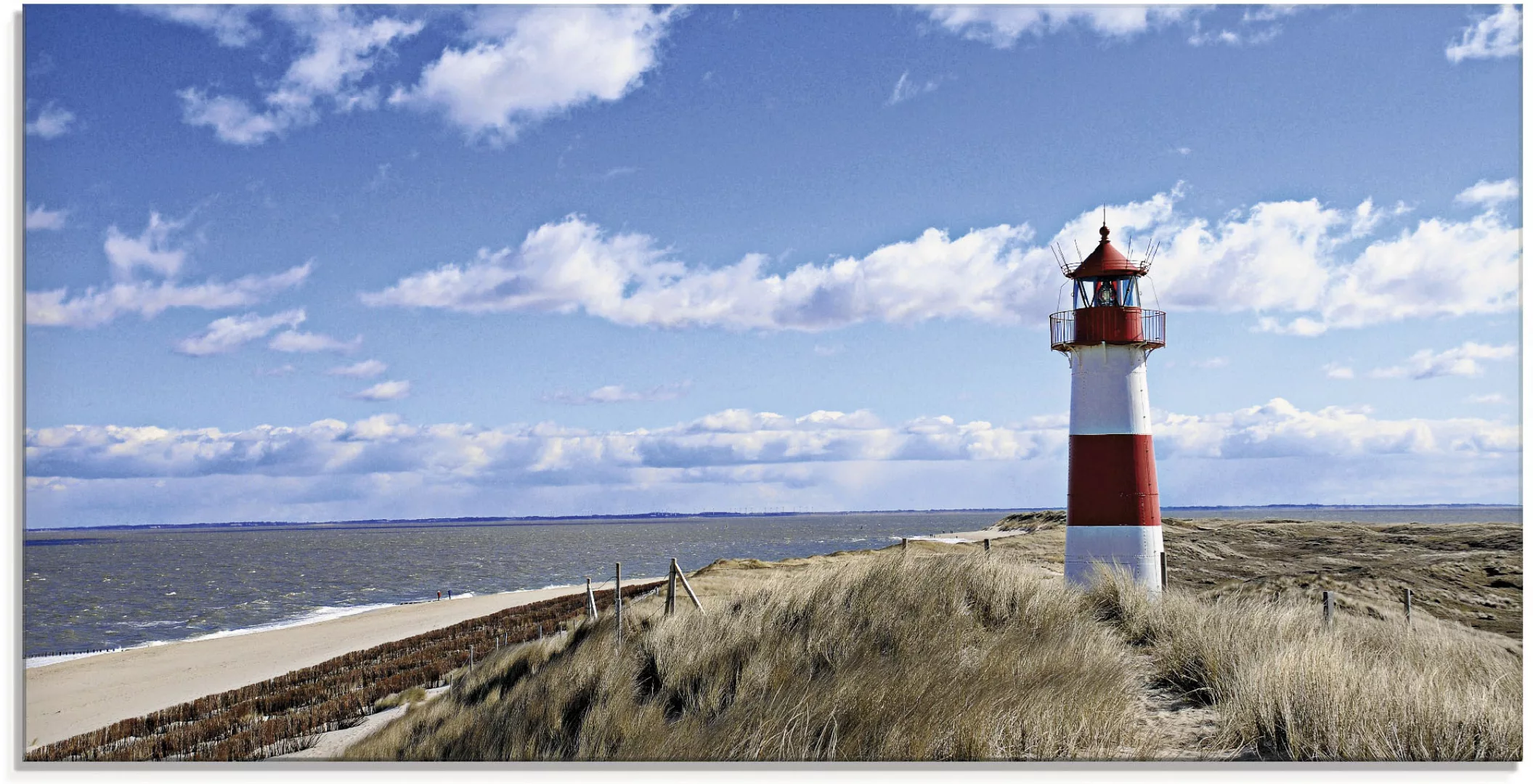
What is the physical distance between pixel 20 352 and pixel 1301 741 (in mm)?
7528

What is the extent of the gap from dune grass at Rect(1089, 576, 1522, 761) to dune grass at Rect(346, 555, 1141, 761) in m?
0.43

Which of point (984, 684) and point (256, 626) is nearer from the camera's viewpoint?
point (984, 684)

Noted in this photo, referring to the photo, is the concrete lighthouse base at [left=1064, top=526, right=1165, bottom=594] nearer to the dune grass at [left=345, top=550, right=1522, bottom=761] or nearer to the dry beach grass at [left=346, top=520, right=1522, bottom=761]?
the dry beach grass at [left=346, top=520, right=1522, bottom=761]

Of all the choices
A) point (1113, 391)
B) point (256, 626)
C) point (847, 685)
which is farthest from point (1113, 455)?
point (256, 626)

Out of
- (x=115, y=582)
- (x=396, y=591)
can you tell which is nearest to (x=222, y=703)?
(x=396, y=591)

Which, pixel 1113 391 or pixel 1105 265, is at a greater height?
pixel 1105 265

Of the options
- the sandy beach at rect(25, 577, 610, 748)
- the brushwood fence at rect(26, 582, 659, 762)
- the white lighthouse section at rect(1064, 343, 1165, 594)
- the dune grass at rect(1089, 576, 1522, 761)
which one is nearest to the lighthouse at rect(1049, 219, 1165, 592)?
the white lighthouse section at rect(1064, 343, 1165, 594)

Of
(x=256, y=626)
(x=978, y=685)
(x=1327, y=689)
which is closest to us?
(x=1327, y=689)

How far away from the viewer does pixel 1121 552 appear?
942 centimetres

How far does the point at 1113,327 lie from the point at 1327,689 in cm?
453

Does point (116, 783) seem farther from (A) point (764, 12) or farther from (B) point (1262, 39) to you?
(B) point (1262, 39)

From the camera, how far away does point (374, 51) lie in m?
7.69

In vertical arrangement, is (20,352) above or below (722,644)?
above

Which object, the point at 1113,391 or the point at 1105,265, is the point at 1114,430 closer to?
the point at 1113,391
